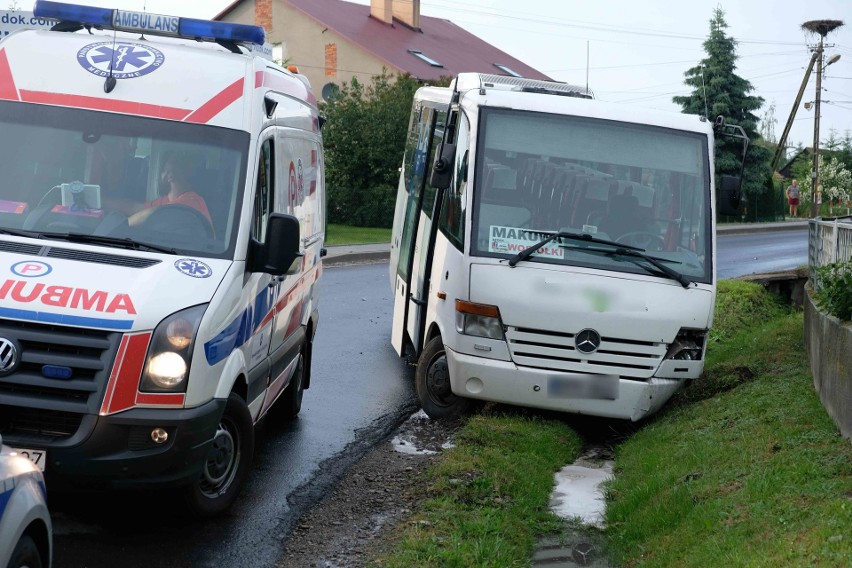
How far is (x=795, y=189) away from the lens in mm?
61281

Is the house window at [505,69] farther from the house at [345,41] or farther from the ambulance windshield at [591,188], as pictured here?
the ambulance windshield at [591,188]

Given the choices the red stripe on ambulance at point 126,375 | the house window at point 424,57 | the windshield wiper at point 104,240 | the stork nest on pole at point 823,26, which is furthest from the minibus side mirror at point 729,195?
the stork nest on pole at point 823,26

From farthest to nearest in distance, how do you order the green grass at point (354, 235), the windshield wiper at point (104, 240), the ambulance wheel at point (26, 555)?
the green grass at point (354, 235)
the windshield wiper at point (104, 240)
the ambulance wheel at point (26, 555)

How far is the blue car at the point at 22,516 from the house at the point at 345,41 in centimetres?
A: 4668

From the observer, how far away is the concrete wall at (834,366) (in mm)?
6996

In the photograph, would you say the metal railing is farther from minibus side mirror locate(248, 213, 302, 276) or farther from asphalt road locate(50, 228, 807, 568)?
minibus side mirror locate(248, 213, 302, 276)

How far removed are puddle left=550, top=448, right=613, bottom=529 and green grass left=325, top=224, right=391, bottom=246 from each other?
19.1 meters

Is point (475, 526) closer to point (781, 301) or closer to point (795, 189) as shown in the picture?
point (781, 301)

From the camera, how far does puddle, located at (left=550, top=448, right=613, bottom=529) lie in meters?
7.05

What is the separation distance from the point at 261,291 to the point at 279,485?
137 cm

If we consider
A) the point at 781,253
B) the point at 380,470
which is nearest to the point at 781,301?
the point at 380,470

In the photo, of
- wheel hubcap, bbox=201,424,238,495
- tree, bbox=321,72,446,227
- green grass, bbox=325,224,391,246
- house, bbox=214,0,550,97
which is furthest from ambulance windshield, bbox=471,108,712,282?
house, bbox=214,0,550,97

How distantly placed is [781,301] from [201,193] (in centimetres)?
1241

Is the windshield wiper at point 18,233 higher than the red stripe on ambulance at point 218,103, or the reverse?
the red stripe on ambulance at point 218,103
